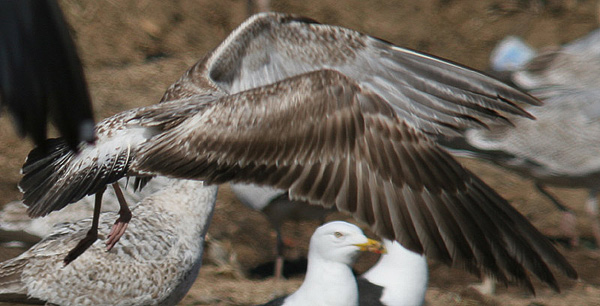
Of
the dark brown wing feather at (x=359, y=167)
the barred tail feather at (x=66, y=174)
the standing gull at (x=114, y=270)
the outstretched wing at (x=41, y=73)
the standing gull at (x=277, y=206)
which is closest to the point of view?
the outstretched wing at (x=41, y=73)

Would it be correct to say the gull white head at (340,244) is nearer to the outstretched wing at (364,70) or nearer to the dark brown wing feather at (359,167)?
the outstretched wing at (364,70)

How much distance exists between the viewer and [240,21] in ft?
34.2

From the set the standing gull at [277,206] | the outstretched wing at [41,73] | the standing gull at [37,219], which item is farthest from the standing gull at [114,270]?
the outstretched wing at [41,73]

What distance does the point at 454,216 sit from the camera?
3570 millimetres

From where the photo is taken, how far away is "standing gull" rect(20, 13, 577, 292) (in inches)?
138

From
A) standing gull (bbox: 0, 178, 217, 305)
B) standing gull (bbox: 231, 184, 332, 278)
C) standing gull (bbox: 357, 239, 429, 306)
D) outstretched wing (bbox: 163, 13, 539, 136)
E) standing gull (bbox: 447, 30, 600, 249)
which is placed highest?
standing gull (bbox: 447, 30, 600, 249)

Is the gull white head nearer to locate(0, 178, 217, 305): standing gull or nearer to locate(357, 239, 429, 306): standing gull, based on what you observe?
locate(357, 239, 429, 306): standing gull

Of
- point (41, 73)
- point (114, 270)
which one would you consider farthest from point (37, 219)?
point (41, 73)

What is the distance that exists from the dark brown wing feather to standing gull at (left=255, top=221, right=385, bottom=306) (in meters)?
1.15

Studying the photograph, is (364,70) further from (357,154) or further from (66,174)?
(66,174)

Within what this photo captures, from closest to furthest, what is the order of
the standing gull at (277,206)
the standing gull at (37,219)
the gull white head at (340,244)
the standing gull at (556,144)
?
the gull white head at (340,244)
the standing gull at (37,219)
the standing gull at (277,206)
the standing gull at (556,144)

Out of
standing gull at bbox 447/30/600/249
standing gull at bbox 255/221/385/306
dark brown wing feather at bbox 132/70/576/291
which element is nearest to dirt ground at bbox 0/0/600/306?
standing gull at bbox 447/30/600/249

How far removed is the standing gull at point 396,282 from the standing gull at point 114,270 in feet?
2.99

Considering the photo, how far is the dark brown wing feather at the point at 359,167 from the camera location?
3471 mm
